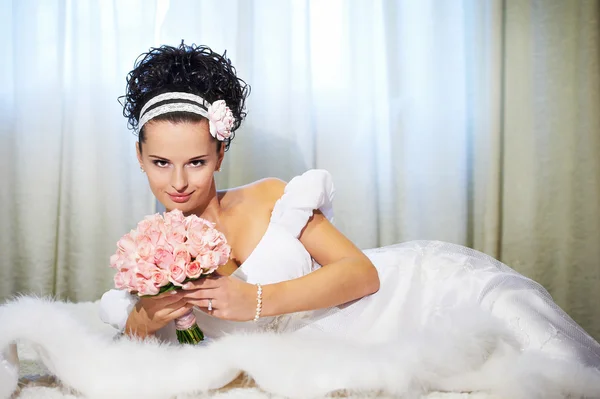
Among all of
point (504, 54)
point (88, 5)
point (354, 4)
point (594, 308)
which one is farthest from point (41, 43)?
point (594, 308)

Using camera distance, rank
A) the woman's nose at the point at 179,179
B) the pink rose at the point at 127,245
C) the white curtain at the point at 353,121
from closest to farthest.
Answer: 1. the pink rose at the point at 127,245
2. the woman's nose at the point at 179,179
3. the white curtain at the point at 353,121

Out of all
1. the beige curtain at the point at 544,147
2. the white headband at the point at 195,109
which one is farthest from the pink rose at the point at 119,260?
the beige curtain at the point at 544,147

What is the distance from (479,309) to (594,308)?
196cm

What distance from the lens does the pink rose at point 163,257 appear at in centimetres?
132

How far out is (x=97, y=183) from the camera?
3.12 metres

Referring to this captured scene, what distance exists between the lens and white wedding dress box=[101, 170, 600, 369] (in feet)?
Result: 5.00

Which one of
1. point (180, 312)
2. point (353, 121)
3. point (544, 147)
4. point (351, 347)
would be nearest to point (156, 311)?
point (180, 312)

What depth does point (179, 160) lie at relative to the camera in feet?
5.38

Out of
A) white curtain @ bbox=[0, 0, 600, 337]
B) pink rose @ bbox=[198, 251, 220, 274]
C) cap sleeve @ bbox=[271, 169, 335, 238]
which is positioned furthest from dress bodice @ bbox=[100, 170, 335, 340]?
white curtain @ bbox=[0, 0, 600, 337]

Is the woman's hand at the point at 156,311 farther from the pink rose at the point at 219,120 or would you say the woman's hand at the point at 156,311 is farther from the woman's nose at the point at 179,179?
the pink rose at the point at 219,120

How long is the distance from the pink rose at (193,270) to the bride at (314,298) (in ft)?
0.10

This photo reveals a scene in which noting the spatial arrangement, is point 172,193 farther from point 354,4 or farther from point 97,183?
point 354,4

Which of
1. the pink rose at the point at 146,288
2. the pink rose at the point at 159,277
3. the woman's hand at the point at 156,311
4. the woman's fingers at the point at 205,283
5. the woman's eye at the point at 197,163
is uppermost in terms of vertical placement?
the woman's eye at the point at 197,163

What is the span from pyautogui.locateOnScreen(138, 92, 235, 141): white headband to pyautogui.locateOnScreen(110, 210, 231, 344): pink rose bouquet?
0.36 m
